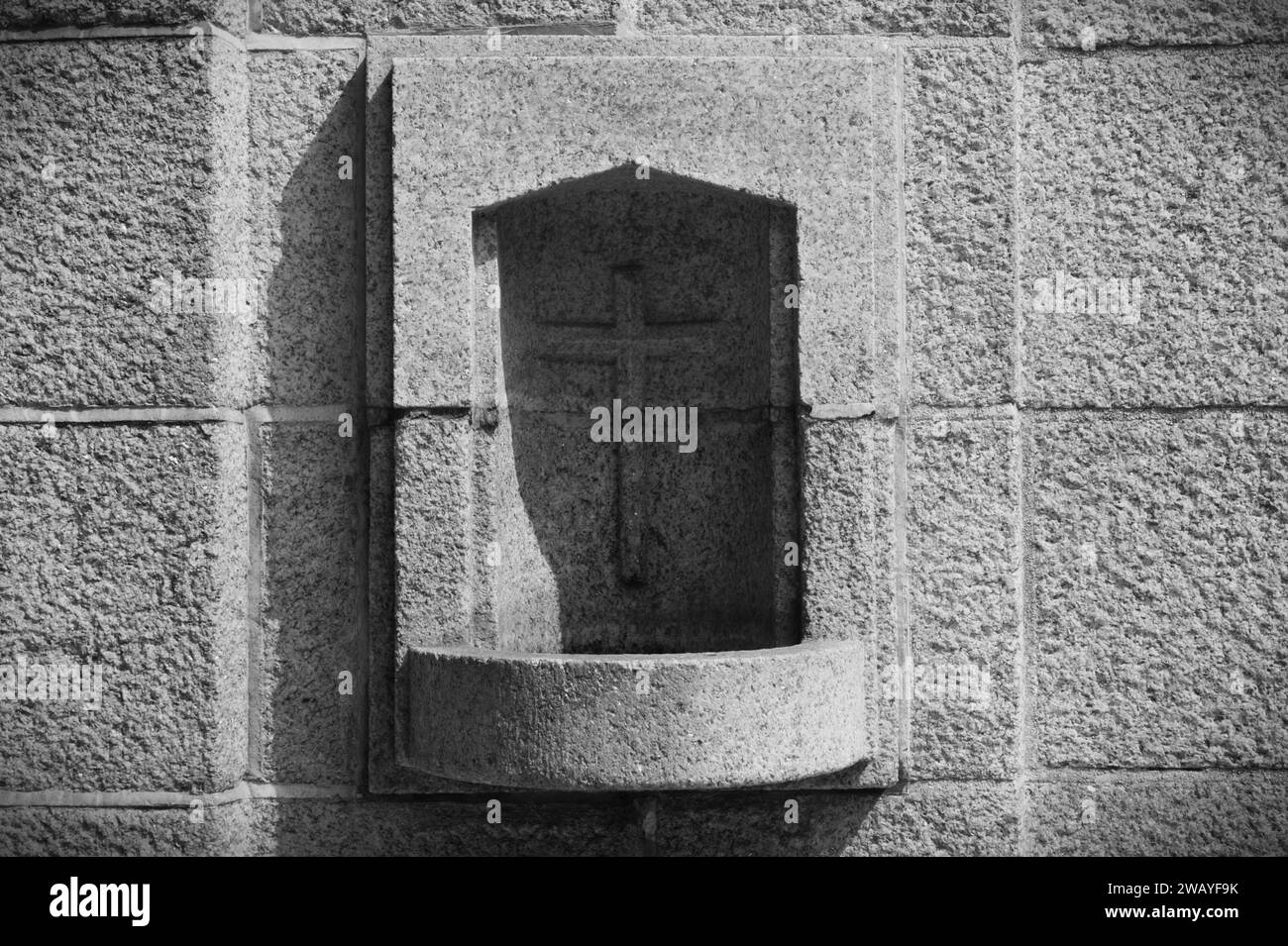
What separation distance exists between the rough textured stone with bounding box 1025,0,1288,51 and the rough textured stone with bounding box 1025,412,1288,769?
0.91m

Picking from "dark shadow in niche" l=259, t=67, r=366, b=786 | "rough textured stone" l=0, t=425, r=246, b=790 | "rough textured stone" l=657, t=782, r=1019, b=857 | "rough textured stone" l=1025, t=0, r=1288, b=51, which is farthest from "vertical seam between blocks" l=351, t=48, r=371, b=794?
"rough textured stone" l=1025, t=0, r=1288, b=51

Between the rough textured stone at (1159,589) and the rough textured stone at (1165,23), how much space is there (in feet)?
3.00

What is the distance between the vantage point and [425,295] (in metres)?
2.69

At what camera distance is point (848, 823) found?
8.94 ft

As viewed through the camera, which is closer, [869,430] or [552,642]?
[869,430]

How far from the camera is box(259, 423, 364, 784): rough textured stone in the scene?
2777 millimetres

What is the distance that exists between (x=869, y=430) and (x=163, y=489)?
65.2 inches

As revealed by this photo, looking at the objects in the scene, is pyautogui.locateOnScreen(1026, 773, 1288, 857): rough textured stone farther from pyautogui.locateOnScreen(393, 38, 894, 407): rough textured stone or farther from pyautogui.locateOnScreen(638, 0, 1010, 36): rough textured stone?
pyautogui.locateOnScreen(638, 0, 1010, 36): rough textured stone

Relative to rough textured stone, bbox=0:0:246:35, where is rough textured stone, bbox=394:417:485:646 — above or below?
below

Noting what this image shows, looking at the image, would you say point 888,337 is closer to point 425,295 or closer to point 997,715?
point 997,715

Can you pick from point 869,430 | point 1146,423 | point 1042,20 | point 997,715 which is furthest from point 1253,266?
point 997,715

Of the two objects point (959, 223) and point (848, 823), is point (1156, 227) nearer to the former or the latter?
point (959, 223)

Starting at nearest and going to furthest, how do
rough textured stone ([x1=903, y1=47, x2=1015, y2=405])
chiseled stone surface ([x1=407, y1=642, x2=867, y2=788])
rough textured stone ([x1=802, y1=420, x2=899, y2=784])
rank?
chiseled stone surface ([x1=407, y1=642, x2=867, y2=788]) → rough textured stone ([x1=802, y1=420, x2=899, y2=784]) → rough textured stone ([x1=903, y1=47, x2=1015, y2=405])

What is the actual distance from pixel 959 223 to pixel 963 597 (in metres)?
0.90
